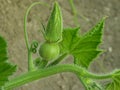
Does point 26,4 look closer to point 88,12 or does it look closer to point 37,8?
point 37,8

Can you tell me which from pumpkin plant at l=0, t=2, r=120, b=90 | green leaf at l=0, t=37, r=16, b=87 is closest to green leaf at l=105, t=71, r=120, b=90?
pumpkin plant at l=0, t=2, r=120, b=90

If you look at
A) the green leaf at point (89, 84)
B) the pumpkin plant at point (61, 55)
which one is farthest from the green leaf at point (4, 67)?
the green leaf at point (89, 84)

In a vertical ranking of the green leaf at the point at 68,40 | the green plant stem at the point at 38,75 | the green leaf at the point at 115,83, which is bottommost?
the green leaf at the point at 115,83

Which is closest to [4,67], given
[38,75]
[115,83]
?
[38,75]

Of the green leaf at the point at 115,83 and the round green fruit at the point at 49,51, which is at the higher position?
the round green fruit at the point at 49,51

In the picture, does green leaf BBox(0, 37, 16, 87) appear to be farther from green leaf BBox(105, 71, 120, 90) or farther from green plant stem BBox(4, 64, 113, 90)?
green leaf BBox(105, 71, 120, 90)

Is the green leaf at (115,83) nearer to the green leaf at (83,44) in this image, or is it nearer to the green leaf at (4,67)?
the green leaf at (83,44)
